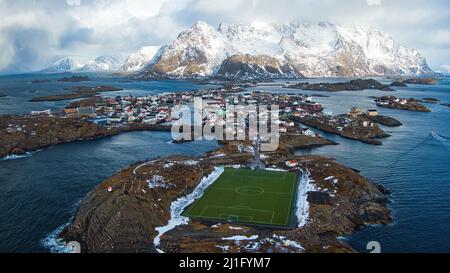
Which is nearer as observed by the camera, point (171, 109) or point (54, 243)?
point (54, 243)

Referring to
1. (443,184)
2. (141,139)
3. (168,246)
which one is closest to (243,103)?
(141,139)

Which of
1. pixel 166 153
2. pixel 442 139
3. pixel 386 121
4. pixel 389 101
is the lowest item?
pixel 166 153

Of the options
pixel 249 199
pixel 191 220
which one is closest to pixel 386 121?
pixel 249 199

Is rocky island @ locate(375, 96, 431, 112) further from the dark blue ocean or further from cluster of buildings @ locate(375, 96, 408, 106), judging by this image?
the dark blue ocean

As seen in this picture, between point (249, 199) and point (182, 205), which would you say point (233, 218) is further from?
point (182, 205)

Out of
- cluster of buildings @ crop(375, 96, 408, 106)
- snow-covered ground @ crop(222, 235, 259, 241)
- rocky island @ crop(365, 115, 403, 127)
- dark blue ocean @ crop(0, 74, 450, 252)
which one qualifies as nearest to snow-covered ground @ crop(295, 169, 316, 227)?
dark blue ocean @ crop(0, 74, 450, 252)
